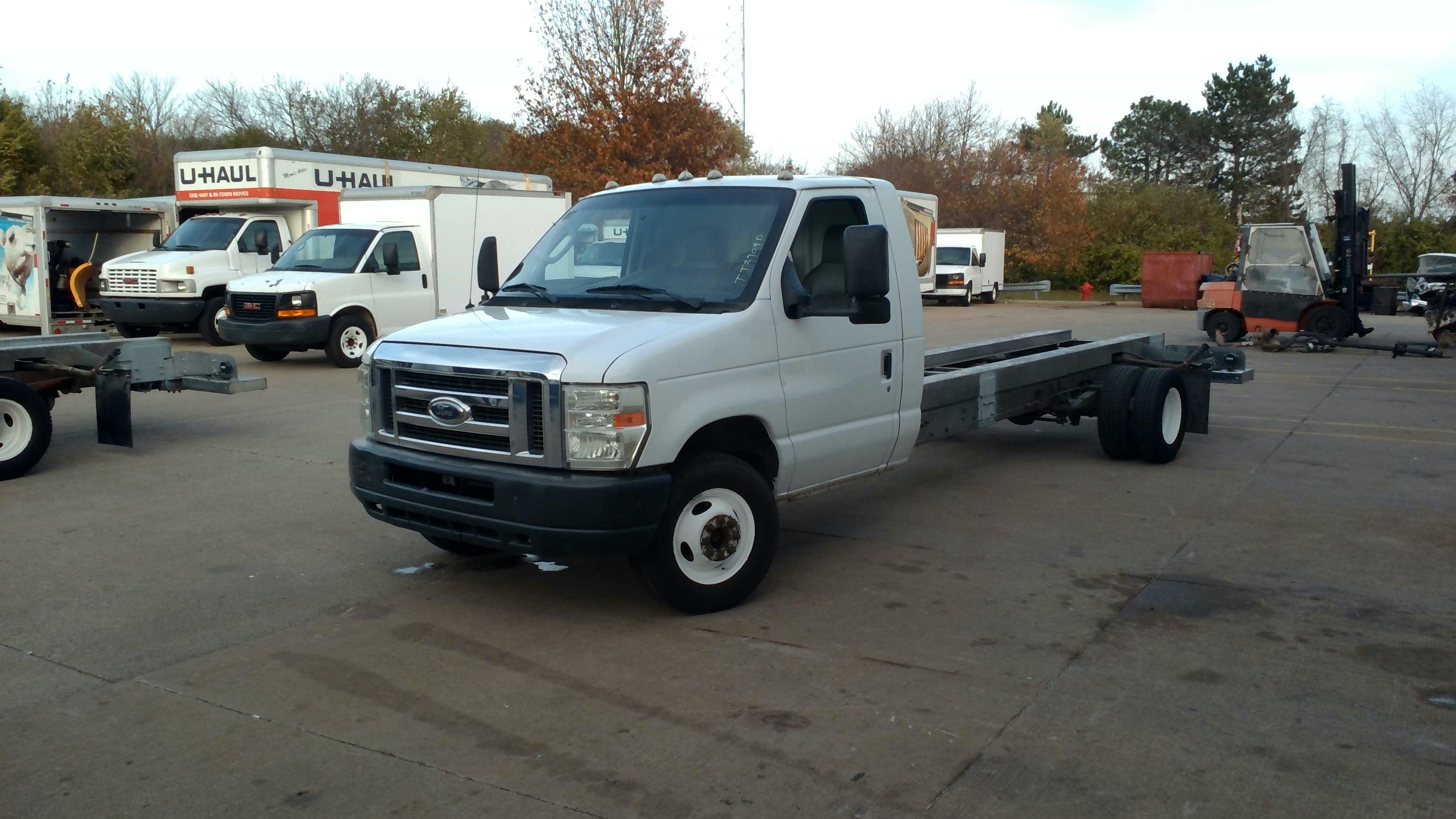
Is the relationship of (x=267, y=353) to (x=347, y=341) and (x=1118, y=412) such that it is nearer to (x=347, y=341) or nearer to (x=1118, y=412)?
(x=347, y=341)

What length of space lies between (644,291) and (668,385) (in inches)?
35.0

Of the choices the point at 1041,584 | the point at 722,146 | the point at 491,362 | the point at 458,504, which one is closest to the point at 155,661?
the point at 458,504

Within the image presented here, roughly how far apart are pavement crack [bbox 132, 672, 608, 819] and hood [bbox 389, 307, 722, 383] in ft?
5.62

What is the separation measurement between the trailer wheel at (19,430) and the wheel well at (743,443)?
6.10 metres

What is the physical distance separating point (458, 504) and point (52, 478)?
539cm

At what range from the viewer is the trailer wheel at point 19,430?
878 cm

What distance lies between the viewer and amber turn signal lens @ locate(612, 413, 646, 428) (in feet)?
16.6

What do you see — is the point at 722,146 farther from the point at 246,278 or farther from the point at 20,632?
the point at 20,632

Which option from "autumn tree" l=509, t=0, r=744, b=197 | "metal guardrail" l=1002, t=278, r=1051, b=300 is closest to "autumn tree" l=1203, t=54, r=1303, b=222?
"metal guardrail" l=1002, t=278, r=1051, b=300

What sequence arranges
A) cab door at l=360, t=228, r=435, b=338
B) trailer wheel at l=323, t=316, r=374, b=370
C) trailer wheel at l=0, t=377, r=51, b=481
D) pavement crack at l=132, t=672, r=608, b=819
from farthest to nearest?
1. cab door at l=360, t=228, r=435, b=338
2. trailer wheel at l=323, t=316, r=374, b=370
3. trailer wheel at l=0, t=377, r=51, b=481
4. pavement crack at l=132, t=672, r=608, b=819

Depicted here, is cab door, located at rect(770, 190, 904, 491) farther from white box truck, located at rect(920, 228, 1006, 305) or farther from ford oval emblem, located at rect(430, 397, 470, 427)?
white box truck, located at rect(920, 228, 1006, 305)

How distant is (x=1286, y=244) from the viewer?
68.5 feet

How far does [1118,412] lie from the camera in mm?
9344

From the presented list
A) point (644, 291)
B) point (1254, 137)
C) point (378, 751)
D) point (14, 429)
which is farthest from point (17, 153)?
point (1254, 137)
